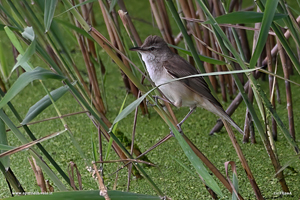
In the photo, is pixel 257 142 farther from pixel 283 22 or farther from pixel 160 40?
pixel 283 22

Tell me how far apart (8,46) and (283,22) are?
99.5 inches

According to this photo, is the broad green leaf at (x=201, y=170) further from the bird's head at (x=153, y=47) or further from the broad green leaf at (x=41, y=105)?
the bird's head at (x=153, y=47)

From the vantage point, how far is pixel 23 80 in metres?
0.94

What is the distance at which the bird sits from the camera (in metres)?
1.66

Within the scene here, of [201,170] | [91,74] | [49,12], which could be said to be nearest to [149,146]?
[91,74]

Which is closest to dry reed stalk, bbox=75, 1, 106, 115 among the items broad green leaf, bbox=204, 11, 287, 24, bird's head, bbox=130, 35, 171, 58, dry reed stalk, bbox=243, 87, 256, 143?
bird's head, bbox=130, 35, 171, 58

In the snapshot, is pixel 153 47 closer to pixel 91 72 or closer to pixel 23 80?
pixel 91 72

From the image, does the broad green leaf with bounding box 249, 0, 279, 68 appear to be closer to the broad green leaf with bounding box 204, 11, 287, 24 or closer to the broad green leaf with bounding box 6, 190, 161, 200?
the broad green leaf with bounding box 204, 11, 287, 24

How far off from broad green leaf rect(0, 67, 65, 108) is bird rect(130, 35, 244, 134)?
69 centimetres

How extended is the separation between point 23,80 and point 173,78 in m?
0.83

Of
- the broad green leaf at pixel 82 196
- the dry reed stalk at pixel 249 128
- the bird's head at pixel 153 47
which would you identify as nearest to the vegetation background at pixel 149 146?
the dry reed stalk at pixel 249 128

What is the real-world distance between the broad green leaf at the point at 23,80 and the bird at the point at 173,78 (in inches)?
27.2

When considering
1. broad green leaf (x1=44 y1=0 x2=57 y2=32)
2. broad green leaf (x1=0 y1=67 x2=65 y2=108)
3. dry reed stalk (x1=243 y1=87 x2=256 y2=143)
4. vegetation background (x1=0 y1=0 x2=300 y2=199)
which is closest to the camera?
broad green leaf (x1=0 y1=67 x2=65 y2=108)

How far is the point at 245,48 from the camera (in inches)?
97.1
